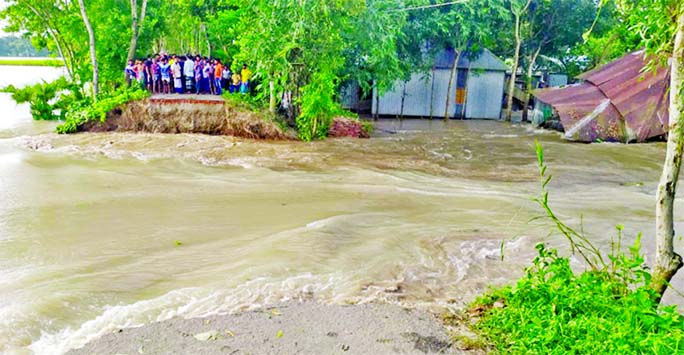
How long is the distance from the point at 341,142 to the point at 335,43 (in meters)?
2.97

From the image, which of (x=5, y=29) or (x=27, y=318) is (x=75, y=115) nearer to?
(x=5, y=29)

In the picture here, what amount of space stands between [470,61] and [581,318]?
21.1 m

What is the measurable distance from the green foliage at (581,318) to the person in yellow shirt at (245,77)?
574 inches

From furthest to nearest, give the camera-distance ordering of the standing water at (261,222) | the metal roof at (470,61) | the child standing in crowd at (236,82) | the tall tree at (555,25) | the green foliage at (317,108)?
the metal roof at (470,61), the tall tree at (555,25), the child standing in crowd at (236,82), the green foliage at (317,108), the standing water at (261,222)

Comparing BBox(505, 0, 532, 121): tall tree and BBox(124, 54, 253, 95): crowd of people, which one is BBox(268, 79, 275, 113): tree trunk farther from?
BBox(505, 0, 532, 121): tall tree

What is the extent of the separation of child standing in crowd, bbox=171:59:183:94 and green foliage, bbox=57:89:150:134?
4.23 ft

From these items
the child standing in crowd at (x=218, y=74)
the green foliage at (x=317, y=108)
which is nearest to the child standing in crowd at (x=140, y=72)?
the child standing in crowd at (x=218, y=74)

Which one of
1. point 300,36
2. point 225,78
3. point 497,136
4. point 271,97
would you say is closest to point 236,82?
point 225,78

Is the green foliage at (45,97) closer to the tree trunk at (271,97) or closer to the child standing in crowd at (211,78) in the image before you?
the child standing in crowd at (211,78)

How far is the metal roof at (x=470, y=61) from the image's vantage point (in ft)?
77.7

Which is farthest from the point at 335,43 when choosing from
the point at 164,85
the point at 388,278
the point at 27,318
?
the point at 27,318

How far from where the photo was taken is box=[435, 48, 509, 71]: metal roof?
23672mm

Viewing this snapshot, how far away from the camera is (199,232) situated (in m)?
7.44

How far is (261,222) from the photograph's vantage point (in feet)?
26.2
